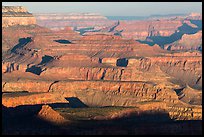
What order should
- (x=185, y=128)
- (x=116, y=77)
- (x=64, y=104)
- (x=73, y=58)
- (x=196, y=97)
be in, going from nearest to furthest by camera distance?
(x=185, y=128) → (x=64, y=104) → (x=196, y=97) → (x=116, y=77) → (x=73, y=58)

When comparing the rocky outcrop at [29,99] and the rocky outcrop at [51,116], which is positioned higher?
the rocky outcrop at [51,116]

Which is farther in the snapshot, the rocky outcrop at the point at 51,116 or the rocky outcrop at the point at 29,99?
the rocky outcrop at the point at 29,99

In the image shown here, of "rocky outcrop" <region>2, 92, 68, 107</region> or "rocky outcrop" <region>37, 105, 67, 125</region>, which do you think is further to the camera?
"rocky outcrop" <region>2, 92, 68, 107</region>

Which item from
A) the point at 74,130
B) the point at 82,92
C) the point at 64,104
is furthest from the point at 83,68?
the point at 74,130

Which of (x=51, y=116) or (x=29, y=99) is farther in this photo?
(x=29, y=99)

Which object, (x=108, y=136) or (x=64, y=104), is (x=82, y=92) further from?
(x=108, y=136)

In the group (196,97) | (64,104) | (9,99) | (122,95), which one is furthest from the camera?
(196,97)

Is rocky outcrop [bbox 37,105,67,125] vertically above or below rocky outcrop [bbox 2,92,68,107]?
above

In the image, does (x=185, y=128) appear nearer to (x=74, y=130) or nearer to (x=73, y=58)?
(x=74, y=130)

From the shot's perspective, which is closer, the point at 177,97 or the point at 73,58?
the point at 177,97

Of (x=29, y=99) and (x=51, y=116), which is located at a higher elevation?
(x=51, y=116)
